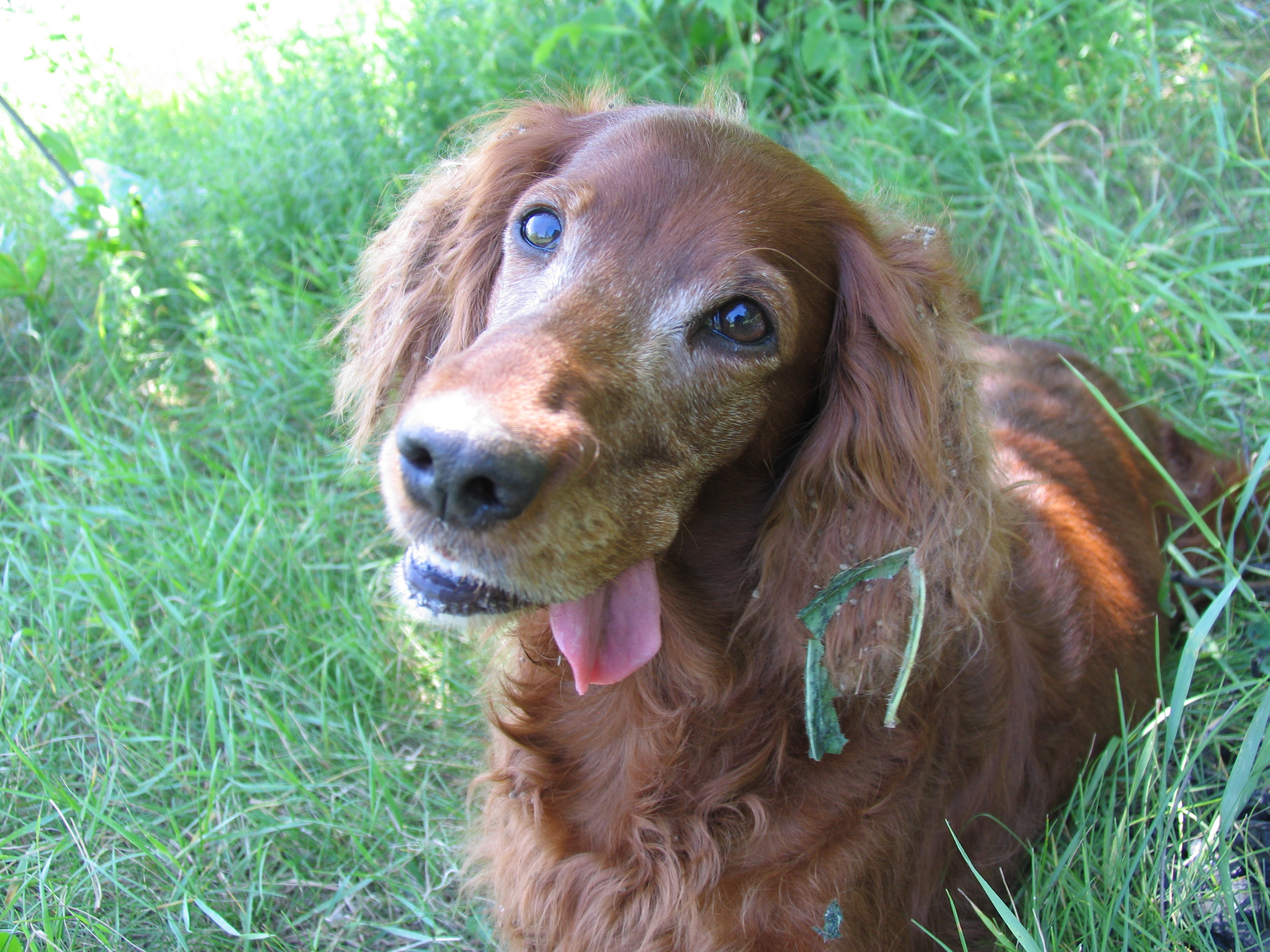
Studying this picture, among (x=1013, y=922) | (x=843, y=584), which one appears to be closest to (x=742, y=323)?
(x=843, y=584)

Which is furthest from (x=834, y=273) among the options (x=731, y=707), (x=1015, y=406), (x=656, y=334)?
(x=1015, y=406)

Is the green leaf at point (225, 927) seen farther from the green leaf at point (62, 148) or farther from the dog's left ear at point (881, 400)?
the green leaf at point (62, 148)

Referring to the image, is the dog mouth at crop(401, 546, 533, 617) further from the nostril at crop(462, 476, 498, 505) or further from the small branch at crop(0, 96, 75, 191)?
the small branch at crop(0, 96, 75, 191)

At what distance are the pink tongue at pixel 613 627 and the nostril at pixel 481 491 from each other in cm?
48

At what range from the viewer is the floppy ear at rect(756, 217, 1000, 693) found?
201 centimetres

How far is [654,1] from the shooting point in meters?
3.79

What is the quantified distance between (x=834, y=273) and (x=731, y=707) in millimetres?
950

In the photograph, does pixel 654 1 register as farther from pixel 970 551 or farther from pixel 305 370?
pixel 970 551

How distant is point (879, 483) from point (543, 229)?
0.87 m

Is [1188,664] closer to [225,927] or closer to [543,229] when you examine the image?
[543,229]

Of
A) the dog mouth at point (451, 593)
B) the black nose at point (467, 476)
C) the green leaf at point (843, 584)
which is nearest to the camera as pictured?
the black nose at point (467, 476)

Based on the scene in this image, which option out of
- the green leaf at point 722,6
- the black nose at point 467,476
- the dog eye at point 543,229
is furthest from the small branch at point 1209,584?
the green leaf at point 722,6

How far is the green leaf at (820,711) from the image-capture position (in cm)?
193

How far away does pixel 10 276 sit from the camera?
11.5 ft
